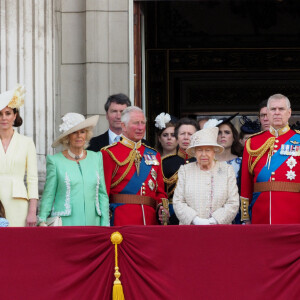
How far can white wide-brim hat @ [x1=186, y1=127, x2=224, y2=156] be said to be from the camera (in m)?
Result: 9.16

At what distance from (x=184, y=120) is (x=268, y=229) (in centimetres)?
223

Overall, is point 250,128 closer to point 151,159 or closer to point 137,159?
point 151,159

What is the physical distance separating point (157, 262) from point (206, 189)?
1156 millimetres

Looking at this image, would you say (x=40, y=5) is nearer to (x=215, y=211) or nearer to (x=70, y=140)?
(x=70, y=140)

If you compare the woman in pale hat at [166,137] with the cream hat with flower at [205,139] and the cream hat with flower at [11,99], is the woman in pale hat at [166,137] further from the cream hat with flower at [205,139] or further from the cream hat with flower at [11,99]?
the cream hat with flower at [11,99]

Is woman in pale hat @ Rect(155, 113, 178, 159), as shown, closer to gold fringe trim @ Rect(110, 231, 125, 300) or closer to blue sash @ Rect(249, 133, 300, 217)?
blue sash @ Rect(249, 133, 300, 217)

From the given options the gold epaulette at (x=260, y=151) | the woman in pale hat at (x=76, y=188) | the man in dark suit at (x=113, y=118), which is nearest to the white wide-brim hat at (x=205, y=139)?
the gold epaulette at (x=260, y=151)

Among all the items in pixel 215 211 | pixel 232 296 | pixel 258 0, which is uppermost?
pixel 258 0

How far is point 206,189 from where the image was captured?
9.11 m

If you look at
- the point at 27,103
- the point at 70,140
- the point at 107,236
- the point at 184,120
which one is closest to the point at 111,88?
the point at 27,103

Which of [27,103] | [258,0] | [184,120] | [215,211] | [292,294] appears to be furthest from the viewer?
[258,0]

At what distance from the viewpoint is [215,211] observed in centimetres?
901

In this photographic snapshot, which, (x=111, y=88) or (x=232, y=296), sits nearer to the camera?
(x=232, y=296)

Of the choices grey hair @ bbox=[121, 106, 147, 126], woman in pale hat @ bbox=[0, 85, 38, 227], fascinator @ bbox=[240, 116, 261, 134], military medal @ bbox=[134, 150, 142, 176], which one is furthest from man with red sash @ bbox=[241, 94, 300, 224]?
woman in pale hat @ bbox=[0, 85, 38, 227]
